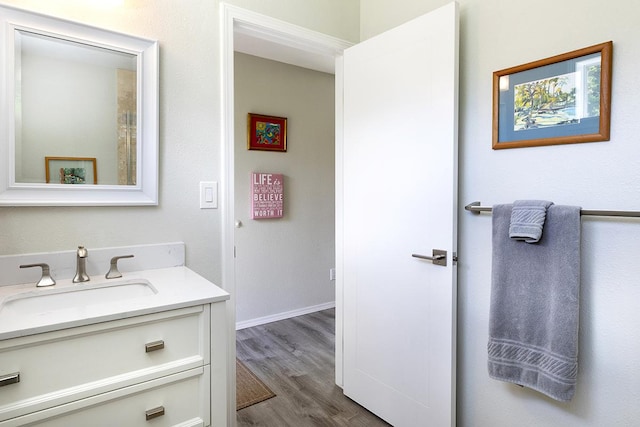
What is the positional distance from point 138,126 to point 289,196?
6.82 ft

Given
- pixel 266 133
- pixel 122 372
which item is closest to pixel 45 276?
pixel 122 372

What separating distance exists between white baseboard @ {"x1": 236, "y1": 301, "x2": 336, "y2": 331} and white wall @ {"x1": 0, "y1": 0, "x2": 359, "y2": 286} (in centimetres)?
174

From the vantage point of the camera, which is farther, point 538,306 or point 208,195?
point 208,195

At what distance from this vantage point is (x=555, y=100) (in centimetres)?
135

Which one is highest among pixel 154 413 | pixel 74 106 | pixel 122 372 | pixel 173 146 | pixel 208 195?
pixel 74 106

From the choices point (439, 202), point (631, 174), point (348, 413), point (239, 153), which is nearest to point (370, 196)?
point (439, 202)

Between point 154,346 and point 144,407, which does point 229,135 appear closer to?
point 154,346

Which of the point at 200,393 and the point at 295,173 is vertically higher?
the point at 295,173

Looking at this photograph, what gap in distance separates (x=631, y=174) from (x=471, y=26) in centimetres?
89

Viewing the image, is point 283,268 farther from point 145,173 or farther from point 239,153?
point 145,173

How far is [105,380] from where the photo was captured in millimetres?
991

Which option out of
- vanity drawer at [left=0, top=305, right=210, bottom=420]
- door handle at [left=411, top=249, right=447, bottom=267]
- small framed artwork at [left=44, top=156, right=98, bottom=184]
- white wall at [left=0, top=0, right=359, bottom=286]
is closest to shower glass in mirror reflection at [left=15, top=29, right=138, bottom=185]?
small framed artwork at [left=44, top=156, right=98, bottom=184]

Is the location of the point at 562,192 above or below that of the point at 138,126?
below

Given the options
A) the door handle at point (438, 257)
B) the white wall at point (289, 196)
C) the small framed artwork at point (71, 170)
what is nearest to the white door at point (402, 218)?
the door handle at point (438, 257)
